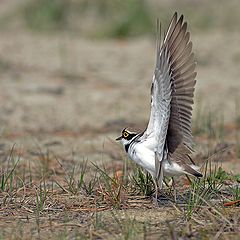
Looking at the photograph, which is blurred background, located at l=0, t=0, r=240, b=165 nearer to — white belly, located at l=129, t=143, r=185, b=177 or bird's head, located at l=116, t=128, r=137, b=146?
bird's head, located at l=116, t=128, r=137, b=146

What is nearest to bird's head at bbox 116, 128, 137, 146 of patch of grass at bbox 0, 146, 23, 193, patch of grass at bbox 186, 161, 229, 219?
patch of grass at bbox 186, 161, 229, 219

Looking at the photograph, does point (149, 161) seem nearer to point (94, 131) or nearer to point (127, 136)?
point (127, 136)

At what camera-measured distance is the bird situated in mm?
4945

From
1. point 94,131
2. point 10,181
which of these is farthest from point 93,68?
point 10,181

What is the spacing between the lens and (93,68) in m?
10.9

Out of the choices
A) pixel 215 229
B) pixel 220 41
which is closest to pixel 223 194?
pixel 215 229

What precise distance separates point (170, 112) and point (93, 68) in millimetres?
5909

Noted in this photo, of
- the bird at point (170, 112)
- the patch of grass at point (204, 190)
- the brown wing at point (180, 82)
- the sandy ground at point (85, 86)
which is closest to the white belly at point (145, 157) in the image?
the bird at point (170, 112)

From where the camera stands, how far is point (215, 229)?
4.63 meters

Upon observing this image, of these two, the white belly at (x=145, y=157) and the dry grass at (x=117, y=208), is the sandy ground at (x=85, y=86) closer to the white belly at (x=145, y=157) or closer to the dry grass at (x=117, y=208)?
the dry grass at (x=117, y=208)

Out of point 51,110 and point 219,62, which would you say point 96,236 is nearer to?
point 51,110

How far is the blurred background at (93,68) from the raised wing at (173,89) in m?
1.89

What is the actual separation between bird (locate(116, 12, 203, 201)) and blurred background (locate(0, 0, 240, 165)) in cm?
188

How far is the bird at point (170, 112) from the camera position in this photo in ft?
16.2
